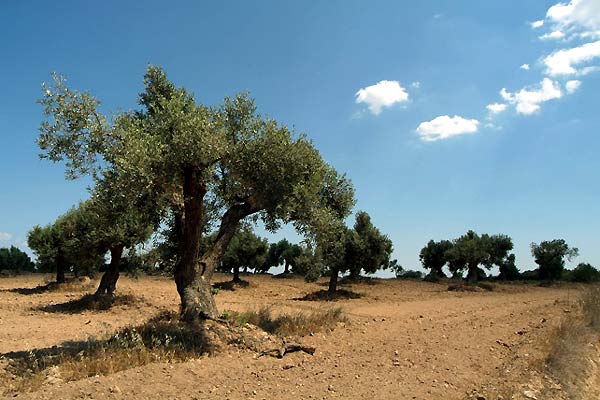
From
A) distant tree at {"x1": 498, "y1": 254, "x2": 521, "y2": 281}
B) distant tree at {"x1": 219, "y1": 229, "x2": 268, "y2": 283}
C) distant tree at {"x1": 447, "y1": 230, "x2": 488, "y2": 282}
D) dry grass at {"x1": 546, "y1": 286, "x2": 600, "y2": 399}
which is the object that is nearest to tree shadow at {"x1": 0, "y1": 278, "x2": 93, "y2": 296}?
distant tree at {"x1": 219, "y1": 229, "x2": 268, "y2": 283}

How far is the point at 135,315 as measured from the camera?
19.0m

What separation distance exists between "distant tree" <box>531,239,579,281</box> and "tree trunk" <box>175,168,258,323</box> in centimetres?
5136

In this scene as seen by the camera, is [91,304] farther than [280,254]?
No

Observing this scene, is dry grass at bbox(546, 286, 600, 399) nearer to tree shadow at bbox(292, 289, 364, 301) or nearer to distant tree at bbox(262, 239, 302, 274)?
tree shadow at bbox(292, 289, 364, 301)

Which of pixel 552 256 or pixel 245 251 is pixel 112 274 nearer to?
pixel 245 251

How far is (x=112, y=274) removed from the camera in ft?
76.6

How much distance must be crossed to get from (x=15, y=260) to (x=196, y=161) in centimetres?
5500

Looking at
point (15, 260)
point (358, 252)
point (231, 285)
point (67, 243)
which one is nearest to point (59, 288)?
point (67, 243)

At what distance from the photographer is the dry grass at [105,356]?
8914mm

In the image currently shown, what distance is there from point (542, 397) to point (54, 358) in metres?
10.9

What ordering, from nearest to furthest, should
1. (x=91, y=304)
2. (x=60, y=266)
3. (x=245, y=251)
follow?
(x=91, y=304) → (x=60, y=266) → (x=245, y=251)

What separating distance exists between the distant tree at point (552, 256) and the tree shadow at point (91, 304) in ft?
162

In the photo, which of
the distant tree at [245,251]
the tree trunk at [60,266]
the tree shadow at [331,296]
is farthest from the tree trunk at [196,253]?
the distant tree at [245,251]

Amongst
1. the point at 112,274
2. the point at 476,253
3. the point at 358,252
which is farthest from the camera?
the point at 476,253
